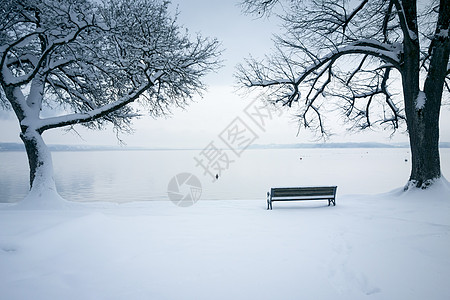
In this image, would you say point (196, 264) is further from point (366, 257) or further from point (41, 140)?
point (41, 140)

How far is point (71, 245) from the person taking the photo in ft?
14.3

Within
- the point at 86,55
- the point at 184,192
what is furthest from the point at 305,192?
the point at 184,192

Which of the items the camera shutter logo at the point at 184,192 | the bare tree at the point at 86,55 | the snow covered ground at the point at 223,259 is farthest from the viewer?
the camera shutter logo at the point at 184,192

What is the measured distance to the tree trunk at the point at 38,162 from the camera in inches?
373

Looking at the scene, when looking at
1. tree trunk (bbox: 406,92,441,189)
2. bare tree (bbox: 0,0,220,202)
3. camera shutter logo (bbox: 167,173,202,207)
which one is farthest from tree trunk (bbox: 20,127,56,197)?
tree trunk (bbox: 406,92,441,189)

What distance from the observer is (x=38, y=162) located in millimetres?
9672

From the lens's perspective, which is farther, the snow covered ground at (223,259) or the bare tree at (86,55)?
the bare tree at (86,55)

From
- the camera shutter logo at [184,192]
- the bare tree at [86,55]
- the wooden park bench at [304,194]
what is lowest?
the camera shutter logo at [184,192]

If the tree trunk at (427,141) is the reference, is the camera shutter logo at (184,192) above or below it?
below

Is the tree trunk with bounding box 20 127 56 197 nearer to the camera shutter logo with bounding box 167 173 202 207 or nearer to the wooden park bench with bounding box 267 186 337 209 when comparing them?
the camera shutter logo with bounding box 167 173 202 207

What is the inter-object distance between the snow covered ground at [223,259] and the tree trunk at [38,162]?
11.4ft

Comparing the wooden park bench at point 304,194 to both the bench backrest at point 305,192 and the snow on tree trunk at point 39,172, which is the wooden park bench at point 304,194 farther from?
the snow on tree trunk at point 39,172

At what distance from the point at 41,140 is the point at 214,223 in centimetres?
795

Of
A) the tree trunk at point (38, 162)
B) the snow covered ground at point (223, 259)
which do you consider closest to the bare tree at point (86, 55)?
the tree trunk at point (38, 162)
